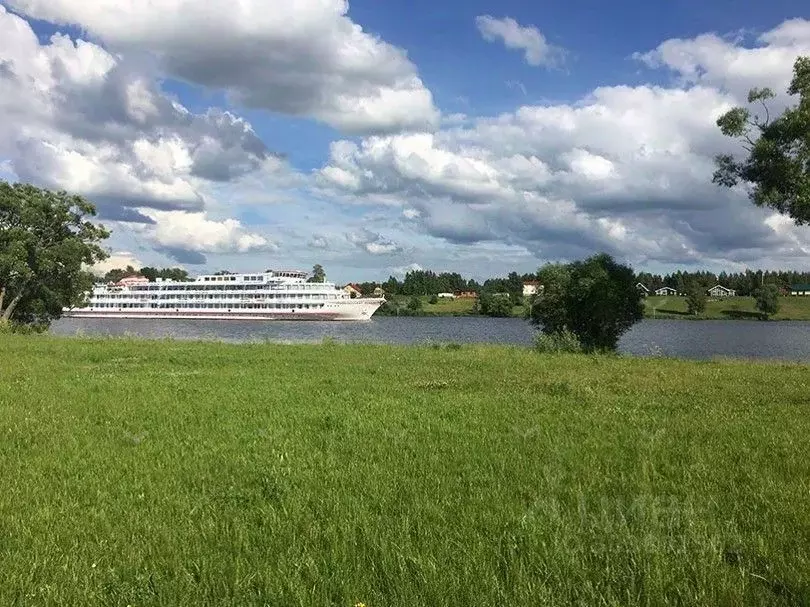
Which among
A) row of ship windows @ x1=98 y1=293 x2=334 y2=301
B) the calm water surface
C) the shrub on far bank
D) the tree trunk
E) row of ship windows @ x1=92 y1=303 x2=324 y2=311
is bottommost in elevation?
the calm water surface

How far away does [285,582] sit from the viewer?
539cm

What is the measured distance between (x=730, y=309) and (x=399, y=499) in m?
164

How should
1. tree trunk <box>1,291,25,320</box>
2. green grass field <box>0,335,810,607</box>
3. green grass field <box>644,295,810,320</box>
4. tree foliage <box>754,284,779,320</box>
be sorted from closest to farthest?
green grass field <box>0,335,810,607</box>, tree trunk <box>1,291,25,320</box>, tree foliage <box>754,284,779,320</box>, green grass field <box>644,295,810,320</box>

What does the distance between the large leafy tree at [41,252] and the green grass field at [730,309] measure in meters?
114

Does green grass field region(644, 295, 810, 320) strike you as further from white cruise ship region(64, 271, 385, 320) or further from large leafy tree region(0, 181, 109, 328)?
large leafy tree region(0, 181, 109, 328)

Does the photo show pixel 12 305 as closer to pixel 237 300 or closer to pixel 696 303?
pixel 237 300

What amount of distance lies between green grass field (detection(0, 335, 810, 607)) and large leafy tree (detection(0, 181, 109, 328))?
36125mm

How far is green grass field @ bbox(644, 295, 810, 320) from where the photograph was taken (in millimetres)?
146500

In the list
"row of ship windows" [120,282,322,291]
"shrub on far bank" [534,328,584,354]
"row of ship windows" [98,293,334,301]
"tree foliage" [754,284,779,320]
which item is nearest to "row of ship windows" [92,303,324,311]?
"row of ship windows" [98,293,334,301]

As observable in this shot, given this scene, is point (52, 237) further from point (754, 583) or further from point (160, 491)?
point (754, 583)

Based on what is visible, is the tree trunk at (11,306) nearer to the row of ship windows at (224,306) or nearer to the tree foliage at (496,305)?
the row of ship windows at (224,306)

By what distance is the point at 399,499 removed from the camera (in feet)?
25.1

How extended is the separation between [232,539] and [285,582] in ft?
3.94

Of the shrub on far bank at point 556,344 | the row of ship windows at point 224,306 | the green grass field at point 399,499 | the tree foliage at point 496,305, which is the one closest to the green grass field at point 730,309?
the tree foliage at point 496,305
